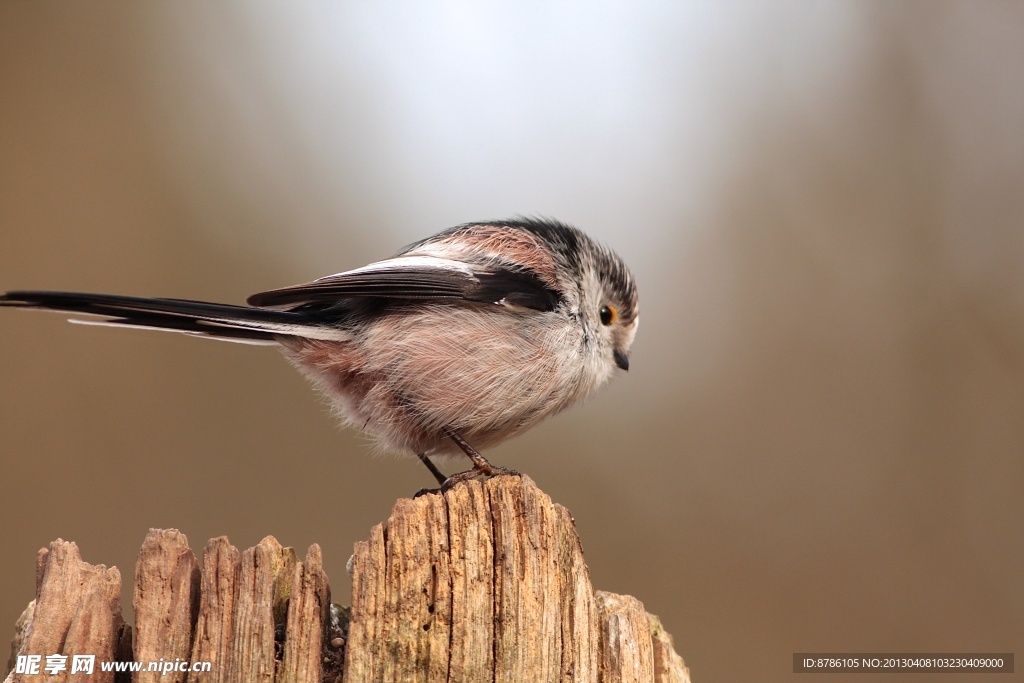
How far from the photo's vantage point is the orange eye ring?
3805 mm

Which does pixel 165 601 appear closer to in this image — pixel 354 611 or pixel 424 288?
pixel 354 611

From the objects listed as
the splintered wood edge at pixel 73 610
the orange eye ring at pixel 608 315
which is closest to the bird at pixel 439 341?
the orange eye ring at pixel 608 315

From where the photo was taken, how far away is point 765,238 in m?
6.61

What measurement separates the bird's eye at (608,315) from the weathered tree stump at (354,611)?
1.61 m

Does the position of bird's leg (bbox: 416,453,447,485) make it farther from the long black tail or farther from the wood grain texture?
the wood grain texture

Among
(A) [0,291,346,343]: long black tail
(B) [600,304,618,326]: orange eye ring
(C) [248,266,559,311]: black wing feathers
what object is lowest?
(A) [0,291,346,343]: long black tail

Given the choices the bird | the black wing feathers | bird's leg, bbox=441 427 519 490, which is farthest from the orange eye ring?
bird's leg, bbox=441 427 519 490

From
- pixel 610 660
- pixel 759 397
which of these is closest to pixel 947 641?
pixel 759 397

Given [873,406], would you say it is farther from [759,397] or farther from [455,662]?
[455,662]

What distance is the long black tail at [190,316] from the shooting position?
2504 mm

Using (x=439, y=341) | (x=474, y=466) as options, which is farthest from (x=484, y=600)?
(x=439, y=341)

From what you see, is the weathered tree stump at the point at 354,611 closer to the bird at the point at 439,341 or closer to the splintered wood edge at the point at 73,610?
the splintered wood edge at the point at 73,610

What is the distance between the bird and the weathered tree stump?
2.36 ft

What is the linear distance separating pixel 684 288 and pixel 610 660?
181 inches
